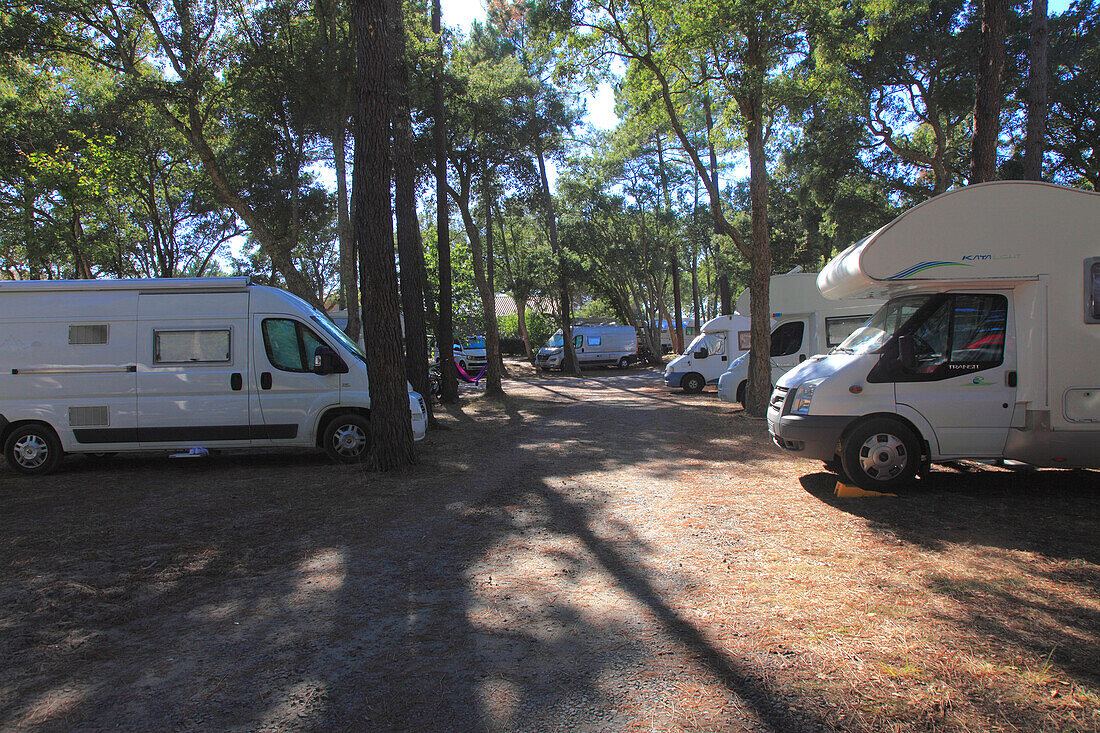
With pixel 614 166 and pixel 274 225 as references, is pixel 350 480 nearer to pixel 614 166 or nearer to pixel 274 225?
pixel 274 225

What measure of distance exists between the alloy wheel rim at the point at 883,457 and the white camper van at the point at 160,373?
5996mm

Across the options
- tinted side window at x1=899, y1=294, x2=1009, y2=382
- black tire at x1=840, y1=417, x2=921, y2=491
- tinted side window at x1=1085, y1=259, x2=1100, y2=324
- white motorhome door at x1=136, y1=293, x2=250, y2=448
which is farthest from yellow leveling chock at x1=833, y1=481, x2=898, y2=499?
white motorhome door at x1=136, y1=293, x2=250, y2=448

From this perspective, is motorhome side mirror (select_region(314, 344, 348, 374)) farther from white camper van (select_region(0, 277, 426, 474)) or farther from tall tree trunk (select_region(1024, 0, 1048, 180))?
tall tree trunk (select_region(1024, 0, 1048, 180))

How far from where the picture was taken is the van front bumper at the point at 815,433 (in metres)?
6.63

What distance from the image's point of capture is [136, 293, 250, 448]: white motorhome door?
852 centimetres

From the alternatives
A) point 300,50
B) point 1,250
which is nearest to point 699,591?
point 300,50

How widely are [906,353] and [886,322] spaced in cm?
58

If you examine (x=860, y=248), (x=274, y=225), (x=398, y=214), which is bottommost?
(x=860, y=248)

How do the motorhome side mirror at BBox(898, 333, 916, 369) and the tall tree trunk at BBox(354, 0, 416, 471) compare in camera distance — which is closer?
the motorhome side mirror at BBox(898, 333, 916, 369)

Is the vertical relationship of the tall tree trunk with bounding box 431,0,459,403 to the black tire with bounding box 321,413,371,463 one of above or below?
above

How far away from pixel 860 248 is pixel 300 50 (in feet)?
46.2

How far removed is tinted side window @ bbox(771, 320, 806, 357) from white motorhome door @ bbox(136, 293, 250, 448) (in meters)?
10.9

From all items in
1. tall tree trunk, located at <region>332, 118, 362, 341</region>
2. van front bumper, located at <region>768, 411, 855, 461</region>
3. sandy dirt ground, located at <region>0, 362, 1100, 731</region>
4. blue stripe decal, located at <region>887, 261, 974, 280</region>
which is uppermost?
tall tree trunk, located at <region>332, 118, 362, 341</region>

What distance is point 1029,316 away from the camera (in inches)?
251
